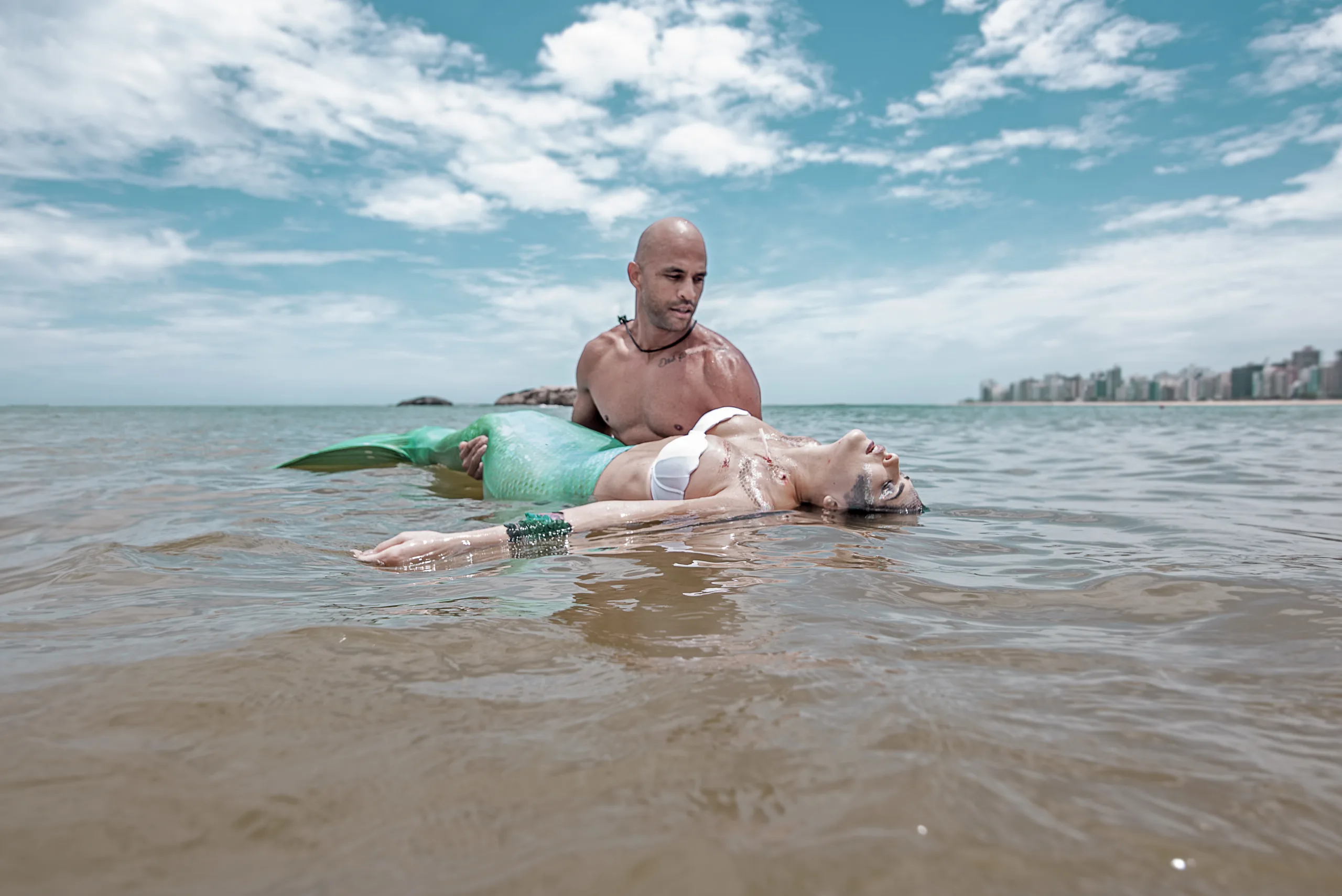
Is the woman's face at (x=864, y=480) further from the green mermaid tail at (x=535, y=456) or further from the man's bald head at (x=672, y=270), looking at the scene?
the man's bald head at (x=672, y=270)

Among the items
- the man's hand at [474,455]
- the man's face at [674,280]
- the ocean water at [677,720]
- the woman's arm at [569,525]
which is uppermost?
the man's face at [674,280]

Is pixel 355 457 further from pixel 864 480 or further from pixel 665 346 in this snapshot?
pixel 864 480

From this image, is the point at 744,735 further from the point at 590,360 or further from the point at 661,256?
the point at 590,360

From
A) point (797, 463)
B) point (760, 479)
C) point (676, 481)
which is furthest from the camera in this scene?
point (797, 463)

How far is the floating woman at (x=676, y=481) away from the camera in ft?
10.5

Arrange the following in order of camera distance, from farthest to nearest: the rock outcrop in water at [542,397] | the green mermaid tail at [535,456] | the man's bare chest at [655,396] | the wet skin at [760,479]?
the rock outcrop in water at [542,397] → the man's bare chest at [655,396] → the green mermaid tail at [535,456] → the wet skin at [760,479]

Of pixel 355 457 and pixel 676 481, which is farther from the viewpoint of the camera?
pixel 355 457

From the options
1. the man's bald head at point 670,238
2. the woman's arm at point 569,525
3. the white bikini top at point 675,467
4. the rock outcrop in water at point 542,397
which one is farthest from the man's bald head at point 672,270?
the rock outcrop in water at point 542,397

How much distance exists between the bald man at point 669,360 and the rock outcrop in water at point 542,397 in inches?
1937

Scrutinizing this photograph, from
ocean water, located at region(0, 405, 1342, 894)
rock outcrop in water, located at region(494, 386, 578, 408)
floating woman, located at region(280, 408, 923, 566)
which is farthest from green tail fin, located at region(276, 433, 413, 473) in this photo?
rock outcrop in water, located at region(494, 386, 578, 408)

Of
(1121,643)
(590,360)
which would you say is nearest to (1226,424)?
(590,360)

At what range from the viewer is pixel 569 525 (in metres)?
3.33

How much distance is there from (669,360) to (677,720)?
409 centimetres

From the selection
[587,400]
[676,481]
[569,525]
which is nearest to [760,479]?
[676,481]
